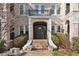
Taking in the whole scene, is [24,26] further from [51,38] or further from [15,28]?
[51,38]

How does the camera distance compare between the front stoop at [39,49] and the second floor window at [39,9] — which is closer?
the front stoop at [39,49]

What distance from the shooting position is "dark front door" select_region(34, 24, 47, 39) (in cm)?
602

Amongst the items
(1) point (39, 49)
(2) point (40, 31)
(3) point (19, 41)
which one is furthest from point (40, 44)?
(3) point (19, 41)

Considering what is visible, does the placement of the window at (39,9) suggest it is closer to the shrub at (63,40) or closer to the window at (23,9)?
the window at (23,9)

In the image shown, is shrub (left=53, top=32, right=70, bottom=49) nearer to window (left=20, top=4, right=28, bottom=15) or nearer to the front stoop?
the front stoop

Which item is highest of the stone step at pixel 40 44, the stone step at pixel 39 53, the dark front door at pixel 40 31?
the dark front door at pixel 40 31

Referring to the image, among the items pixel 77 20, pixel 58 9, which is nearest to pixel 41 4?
pixel 58 9

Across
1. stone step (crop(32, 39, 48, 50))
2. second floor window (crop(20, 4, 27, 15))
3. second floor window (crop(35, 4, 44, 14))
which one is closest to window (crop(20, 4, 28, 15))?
second floor window (crop(20, 4, 27, 15))

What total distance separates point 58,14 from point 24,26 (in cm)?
72

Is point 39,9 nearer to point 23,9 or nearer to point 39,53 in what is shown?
point 23,9

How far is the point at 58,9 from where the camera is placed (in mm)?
6094

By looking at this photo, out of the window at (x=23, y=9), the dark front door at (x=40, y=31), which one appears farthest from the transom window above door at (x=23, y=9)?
the dark front door at (x=40, y=31)

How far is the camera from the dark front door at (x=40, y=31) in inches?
237

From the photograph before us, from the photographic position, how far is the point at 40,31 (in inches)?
238
